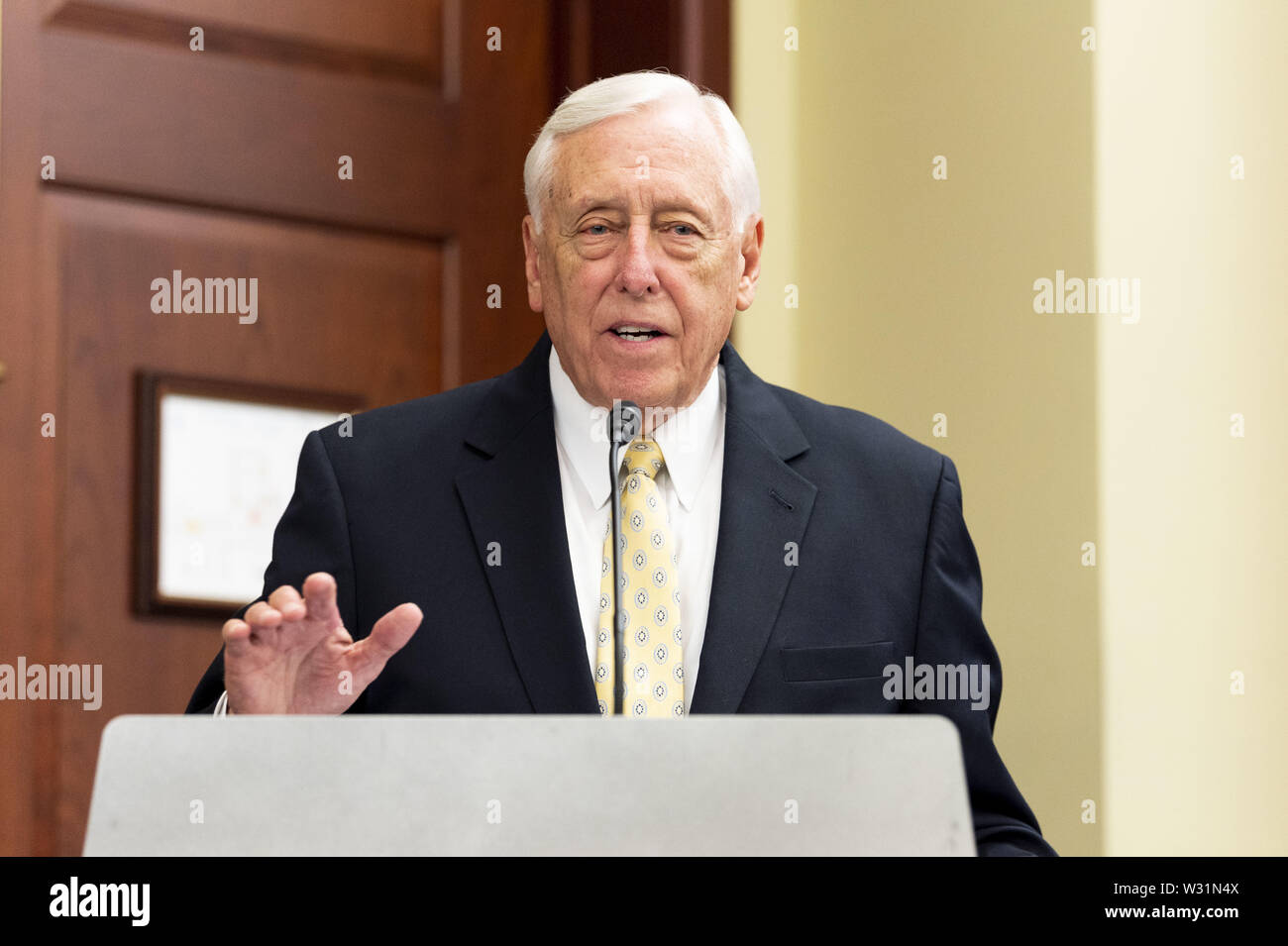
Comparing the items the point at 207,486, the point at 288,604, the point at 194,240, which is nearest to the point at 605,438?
the point at 288,604

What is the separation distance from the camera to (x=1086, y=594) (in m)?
2.32

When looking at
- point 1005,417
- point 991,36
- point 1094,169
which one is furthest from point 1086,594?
point 991,36

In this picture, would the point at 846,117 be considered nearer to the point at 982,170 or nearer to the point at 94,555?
the point at 982,170

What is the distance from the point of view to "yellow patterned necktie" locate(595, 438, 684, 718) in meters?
1.64

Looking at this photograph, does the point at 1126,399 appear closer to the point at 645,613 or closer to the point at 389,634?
the point at 645,613

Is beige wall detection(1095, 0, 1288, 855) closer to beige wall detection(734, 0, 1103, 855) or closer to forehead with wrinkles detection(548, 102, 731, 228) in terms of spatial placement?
beige wall detection(734, 0, 1103, 855)

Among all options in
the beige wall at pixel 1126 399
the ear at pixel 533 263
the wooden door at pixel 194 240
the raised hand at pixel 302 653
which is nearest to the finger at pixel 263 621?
the raised hand at pixel 302 653

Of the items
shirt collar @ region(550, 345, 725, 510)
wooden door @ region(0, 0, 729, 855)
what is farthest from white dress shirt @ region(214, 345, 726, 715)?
wooden door @ region(0, 0, 729, 855)

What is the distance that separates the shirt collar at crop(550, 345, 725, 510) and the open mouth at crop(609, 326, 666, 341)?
0.09 metres

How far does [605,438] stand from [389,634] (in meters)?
0.62

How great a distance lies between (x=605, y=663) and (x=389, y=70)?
1356mm
